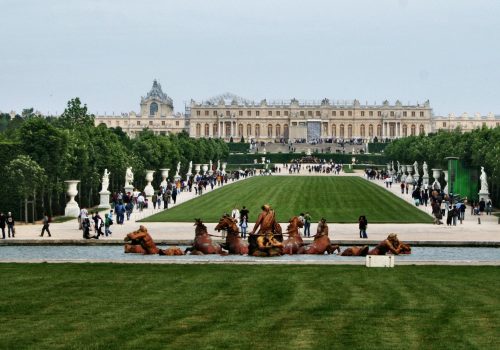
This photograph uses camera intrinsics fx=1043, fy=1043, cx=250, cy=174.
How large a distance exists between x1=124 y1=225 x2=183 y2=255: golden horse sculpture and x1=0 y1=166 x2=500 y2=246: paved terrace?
338 cm

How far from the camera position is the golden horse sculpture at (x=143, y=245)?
32897mm

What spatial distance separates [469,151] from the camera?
74.7m

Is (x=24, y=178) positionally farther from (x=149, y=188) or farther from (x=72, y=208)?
(x=149, y=188)

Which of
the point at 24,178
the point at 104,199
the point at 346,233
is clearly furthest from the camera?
the point at 104,199

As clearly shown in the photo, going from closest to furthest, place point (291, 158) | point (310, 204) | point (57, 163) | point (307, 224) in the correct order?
1. point (307, 224)
2. point (57, 163)
3. point (310, 204)
4. point (291, 158)

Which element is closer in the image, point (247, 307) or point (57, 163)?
point (247, 307)

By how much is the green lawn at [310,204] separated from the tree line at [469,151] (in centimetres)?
545

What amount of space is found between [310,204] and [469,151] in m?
17.6

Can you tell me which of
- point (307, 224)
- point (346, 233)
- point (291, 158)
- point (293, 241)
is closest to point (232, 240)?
point (293, 241)

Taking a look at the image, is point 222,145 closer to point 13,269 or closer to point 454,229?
point 454,229

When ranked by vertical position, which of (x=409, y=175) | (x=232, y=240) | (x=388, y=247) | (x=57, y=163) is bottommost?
(x=388, y=247)

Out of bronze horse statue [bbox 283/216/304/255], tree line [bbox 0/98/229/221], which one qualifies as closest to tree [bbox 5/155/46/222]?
tree line [bbox 0/98/229/221]

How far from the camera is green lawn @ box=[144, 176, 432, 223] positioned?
52.2 meters

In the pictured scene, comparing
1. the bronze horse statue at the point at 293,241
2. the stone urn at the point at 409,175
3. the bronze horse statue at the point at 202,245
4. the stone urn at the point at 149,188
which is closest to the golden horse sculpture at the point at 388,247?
the bronze horse statue at the point at 293,241
